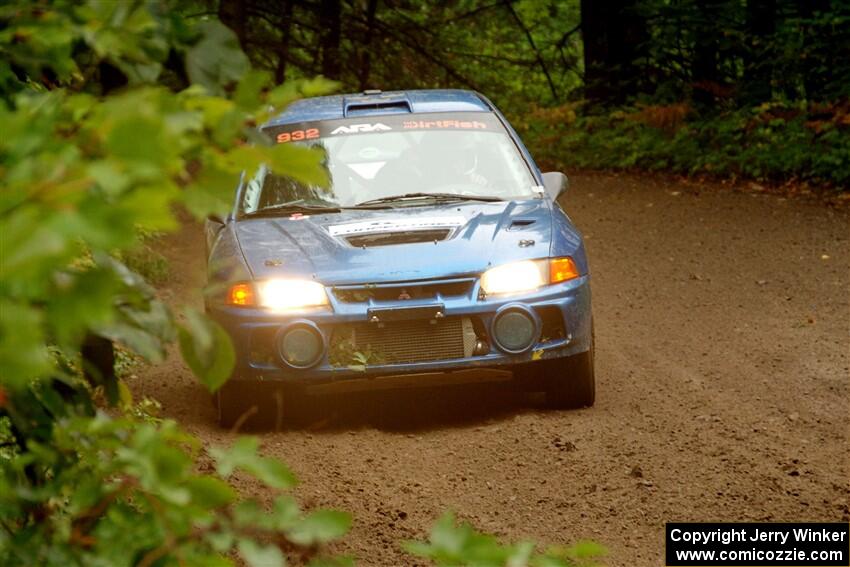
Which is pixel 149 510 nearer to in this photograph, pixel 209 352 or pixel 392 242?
pixel 209 352

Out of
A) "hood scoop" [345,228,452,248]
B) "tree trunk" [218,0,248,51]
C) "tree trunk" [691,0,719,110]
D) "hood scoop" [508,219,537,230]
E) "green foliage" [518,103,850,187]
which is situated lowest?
"green foliage" [518,103,850,187]

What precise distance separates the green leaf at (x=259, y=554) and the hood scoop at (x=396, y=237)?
562 cm

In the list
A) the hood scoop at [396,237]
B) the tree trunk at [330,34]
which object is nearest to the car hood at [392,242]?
the hood scoop at [396,237]

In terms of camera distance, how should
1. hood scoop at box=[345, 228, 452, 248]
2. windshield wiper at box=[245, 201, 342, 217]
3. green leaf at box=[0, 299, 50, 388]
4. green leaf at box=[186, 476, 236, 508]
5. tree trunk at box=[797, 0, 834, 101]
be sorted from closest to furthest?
green leaf at box=[0, 299, 50, 388]
green leaf at box=[186, 476, 236, 508]
hood scoop at box=[345, 228, 452, 248]
windshield wiper at box=[245, 201, 342, 217]
tree trunk at box=[797, 0, 834, 101]

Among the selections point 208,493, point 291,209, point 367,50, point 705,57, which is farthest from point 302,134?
point 367,50

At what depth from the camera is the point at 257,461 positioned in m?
1.79

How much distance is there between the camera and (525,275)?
724 cm

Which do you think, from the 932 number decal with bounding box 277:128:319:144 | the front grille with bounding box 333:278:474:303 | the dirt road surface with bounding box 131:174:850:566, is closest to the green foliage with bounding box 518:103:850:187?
the dirt road surface with bounding box 131:174:850:566

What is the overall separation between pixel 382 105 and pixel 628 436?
3.14 meters

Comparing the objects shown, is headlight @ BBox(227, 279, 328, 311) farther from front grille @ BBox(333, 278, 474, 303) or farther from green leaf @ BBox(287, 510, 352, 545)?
green leaf @ BBox(287, 510, 352, 545)

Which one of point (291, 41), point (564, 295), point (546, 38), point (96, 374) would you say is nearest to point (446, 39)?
point (291, 41)

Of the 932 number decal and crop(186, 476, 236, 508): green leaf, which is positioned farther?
the 932 number decal

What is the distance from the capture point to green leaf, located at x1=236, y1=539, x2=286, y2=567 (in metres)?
1.67

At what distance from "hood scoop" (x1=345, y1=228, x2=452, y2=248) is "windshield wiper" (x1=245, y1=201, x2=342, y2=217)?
0.59m
